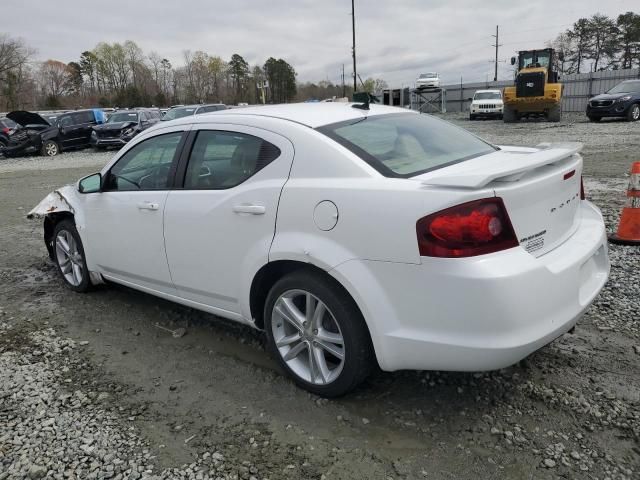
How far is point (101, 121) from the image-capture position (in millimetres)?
23312

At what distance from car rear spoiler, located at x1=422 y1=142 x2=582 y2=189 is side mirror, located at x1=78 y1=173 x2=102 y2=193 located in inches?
113

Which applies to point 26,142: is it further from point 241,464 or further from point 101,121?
point 241,464

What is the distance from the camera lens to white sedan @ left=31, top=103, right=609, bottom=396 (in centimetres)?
237

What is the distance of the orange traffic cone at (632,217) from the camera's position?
5215mm

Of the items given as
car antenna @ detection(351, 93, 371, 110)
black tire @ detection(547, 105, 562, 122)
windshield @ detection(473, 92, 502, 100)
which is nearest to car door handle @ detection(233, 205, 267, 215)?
car antenna @ detection(351, 93, 371, 110)

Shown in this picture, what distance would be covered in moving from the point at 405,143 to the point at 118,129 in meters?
20.6

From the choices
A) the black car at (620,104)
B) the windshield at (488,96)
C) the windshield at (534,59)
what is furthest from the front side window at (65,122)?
the black car at (620,104)

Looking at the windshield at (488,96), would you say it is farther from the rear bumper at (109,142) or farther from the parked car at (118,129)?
the rear bumper at (109,142)

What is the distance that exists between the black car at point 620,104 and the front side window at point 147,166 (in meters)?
22.3

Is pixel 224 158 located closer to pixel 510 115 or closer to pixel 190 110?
pixel 190 110

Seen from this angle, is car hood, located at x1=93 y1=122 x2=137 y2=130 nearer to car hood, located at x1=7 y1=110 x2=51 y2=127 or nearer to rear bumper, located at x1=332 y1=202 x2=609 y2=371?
car hood, located at x1=7 y1=110 x2=51 y2=127

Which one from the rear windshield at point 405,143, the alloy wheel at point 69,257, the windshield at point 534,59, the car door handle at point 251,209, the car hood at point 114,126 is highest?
the windshield at point 534,59

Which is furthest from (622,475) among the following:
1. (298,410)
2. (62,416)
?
(62,416)

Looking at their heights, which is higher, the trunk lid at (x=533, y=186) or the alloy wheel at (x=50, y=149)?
the trunk lid at (x=533, y=186)
